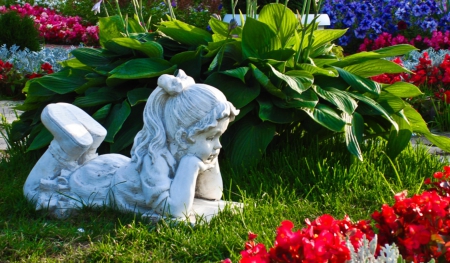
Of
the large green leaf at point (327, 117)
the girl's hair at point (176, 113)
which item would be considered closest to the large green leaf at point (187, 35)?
the large green leaf at point (327, 117)

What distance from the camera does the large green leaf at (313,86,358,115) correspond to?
3779 millimetres

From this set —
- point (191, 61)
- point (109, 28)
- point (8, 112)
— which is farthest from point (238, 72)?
point (8, 112)

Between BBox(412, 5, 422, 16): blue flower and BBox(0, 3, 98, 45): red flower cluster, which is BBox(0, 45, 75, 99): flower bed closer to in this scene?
BBox(412, 5, 422, 16): blue flower

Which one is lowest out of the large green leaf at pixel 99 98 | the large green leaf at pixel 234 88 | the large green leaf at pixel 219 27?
the large green leaf at pixel 99 98

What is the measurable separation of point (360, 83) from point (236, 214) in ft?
4.54

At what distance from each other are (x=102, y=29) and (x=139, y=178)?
81.9 inches

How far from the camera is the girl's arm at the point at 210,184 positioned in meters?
3.10

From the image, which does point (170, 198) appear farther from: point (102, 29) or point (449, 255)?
point (102, 29)

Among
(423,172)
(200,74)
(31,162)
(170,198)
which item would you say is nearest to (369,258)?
(170,198)

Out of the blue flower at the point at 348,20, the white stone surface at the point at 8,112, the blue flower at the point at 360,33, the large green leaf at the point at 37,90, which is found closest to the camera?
the large green leaf at the point at 37,90

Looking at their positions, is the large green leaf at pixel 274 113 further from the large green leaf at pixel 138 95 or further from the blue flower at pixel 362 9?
the blue flower at pixel 362 9

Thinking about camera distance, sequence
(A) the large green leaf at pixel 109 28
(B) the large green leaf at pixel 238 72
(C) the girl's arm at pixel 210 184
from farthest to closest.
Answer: (A) the large green leaf at pixel 109 28, (B) the large green leaf at pixel 238 72, (C) the girl's arm at pixel 210 184

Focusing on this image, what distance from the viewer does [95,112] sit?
4070 mm

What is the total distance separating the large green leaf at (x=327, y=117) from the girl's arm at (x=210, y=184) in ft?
2.65
